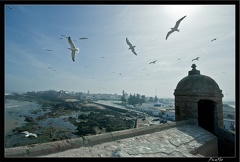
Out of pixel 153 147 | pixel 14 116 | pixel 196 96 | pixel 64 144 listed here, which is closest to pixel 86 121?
pixel 14 116

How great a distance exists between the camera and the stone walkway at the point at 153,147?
3.71 metres

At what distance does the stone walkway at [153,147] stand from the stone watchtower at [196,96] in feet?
7.82

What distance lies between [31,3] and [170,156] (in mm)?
5079

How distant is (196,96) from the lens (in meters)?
8.09

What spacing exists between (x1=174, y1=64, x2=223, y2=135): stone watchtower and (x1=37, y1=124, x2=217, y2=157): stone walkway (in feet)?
7.82

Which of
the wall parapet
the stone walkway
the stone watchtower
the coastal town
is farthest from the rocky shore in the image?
the stone walkway

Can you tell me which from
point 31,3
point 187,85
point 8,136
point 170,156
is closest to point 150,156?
point 170,156

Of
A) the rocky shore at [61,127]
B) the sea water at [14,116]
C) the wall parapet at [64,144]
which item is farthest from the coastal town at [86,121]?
the wall parapet at [64,144]

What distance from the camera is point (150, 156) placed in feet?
12.4

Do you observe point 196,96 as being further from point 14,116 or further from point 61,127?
point 14,116

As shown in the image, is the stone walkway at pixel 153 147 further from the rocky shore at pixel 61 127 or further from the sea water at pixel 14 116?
the sea water at pixel 14 116

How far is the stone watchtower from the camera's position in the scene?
8094 millimetres

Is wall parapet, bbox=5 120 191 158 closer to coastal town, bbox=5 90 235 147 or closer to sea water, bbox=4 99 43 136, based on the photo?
coastal town, bbox=5 90 235 147

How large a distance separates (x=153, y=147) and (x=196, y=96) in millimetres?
4908
